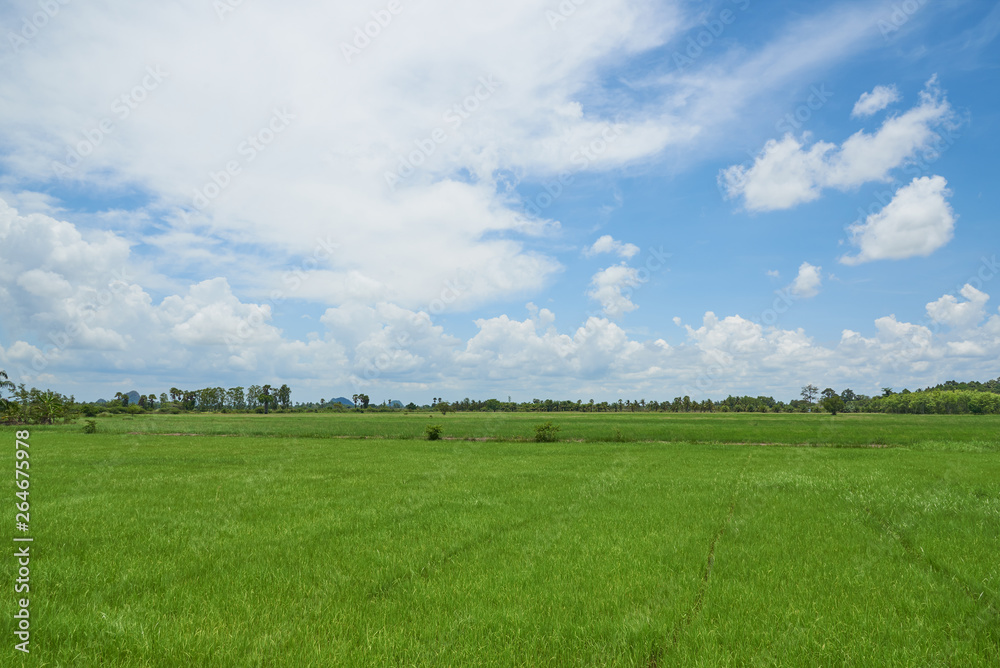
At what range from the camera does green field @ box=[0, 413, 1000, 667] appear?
20.4ft

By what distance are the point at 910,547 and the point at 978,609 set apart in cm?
448

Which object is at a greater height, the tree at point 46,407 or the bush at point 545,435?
the tree at point 46,407

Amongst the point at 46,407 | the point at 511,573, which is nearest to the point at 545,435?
the point at 511,573

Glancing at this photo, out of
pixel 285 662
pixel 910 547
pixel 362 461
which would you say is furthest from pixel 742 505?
pixel 362 461

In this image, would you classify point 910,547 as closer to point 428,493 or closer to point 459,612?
point 459,612

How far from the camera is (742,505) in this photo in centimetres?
1636

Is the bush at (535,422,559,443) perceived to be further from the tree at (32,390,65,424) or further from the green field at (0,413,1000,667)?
the tree at (32,390,65,424)

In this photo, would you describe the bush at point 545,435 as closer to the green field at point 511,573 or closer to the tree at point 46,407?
the green field at point 511,573

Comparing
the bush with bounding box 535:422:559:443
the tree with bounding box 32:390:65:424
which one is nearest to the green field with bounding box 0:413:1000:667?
the bush with bounding box 535:422:559:443

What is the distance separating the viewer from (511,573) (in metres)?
8.98

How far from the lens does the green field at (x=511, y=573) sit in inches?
244

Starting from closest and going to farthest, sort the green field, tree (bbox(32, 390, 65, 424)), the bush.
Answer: the green field → the bush → tree (bbox(32, 390, 65, 424))

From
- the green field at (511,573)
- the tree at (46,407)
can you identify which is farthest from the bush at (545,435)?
the tree at (46,407)

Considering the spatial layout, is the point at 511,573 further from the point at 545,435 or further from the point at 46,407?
the point at 46,407
